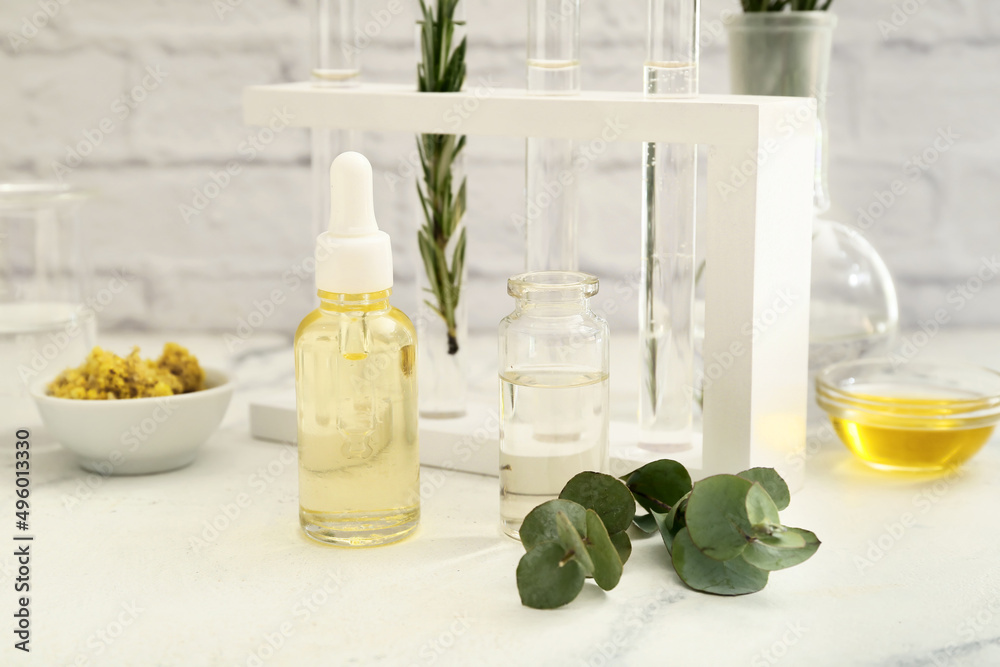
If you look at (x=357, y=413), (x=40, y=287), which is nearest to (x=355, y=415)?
(x=357, y=413)

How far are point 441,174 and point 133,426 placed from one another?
0.72 feet

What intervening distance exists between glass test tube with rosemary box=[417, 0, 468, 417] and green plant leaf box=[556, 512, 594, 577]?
0.21 metres

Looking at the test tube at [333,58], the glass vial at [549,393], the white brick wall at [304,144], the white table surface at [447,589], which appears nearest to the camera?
the white table surface at [447,589]

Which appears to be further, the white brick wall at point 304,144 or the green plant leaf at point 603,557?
the white brick wall at point 304,144

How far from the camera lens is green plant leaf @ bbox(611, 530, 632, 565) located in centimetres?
50

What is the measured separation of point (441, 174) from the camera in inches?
25.0

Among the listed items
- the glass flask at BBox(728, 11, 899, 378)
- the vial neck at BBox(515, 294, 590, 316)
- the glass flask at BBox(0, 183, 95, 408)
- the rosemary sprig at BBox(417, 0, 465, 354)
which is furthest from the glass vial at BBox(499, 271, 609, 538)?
the glass flask at BBox(0, 183, 95, 408)

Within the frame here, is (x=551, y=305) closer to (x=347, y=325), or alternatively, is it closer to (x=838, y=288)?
(x=347, y=325)

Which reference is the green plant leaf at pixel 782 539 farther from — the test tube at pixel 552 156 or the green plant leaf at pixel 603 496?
the test tube at pixel 552 156

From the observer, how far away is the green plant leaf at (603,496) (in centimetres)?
50

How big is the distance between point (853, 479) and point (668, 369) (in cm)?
12

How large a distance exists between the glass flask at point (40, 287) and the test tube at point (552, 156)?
312mm

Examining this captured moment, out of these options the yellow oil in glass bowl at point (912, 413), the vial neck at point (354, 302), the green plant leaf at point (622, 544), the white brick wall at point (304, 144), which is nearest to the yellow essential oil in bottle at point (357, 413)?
the vial neck at point (354, 302)

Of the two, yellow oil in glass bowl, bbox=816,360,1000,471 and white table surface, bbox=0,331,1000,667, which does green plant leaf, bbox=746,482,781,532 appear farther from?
yellow oil in glass bowl, bbox=816,360,1000,471
